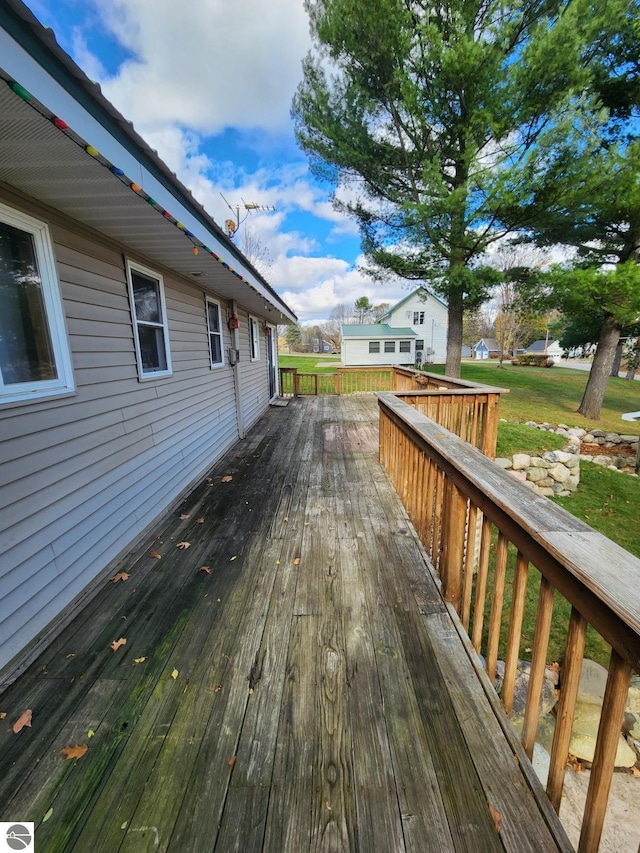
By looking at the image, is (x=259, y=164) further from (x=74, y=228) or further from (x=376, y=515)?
(x=376, y=515)

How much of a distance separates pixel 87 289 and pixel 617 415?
552 inches

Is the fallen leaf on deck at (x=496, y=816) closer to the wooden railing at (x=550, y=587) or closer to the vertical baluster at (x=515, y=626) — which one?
the wooden railing at (x=550, y=587)

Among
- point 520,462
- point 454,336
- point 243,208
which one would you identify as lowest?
Result: point 520,462

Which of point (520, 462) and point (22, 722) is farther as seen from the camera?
point (520, 462)

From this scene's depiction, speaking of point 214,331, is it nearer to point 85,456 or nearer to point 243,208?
point 85,456

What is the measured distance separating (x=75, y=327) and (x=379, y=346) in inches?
873

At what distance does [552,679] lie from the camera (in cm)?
253

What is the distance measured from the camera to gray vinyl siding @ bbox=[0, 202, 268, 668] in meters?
1.80

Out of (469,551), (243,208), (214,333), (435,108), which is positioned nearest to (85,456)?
(469,551)

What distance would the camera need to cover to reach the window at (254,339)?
755 cm

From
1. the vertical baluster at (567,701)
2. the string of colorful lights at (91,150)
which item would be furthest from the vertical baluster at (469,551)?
the string of colorful lights at (91,150)

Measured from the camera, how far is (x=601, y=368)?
32.9ft

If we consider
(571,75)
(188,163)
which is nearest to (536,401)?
(571,75)

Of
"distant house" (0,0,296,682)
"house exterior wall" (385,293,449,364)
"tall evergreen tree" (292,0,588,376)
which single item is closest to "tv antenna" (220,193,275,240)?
"tall evergreen tree" (292,0,588,376)
